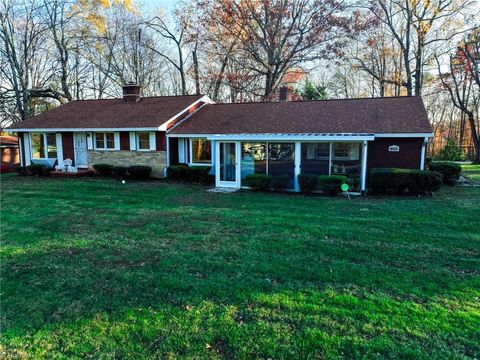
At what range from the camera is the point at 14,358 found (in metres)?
3.21

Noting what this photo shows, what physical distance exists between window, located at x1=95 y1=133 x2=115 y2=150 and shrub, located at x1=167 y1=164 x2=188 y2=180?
161 inches

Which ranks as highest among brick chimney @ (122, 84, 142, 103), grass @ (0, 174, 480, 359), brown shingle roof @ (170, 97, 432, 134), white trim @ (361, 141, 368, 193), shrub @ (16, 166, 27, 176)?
brick chimney @ (122, 84, 142, 103)

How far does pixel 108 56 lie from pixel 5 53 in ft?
25.6

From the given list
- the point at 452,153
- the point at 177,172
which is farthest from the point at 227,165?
the point at 452,153

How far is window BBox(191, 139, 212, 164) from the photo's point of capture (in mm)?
16594

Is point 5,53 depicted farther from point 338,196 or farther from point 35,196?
point 338,196

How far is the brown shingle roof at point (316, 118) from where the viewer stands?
13.9m

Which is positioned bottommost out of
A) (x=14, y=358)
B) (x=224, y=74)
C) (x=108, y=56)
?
(x=14, y=358)

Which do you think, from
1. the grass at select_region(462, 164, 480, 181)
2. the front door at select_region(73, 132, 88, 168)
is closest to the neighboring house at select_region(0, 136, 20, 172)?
the front door at select_region(73, 132, 88, 168)

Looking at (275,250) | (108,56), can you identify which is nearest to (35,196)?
(275,250)

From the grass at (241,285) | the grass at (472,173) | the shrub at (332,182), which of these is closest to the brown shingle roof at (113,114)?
the shrub at (332,182)

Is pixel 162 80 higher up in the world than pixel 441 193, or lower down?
higher up

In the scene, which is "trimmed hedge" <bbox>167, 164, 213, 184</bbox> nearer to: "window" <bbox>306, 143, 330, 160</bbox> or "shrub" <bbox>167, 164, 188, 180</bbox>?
"shrub" <bbox>167, 164, 188, 180</bbox>

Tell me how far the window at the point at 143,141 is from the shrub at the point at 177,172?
2.07 meters
